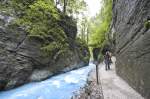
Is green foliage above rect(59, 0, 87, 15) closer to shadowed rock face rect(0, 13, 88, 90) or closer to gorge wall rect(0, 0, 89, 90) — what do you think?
gorge wall rect(0, 0, 89, 90)

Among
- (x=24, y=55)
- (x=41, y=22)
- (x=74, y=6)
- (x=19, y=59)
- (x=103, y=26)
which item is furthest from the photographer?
(x=103, y=26)

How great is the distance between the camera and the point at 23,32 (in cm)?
1445

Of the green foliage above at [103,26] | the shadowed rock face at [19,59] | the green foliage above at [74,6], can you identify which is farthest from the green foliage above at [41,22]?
the green foliage above at [103,26]

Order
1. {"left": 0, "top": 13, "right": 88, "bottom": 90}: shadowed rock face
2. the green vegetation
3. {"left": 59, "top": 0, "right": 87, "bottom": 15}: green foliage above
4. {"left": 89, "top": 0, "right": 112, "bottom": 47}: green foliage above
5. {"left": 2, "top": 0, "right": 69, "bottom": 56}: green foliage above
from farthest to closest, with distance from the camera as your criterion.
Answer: {"left": 59, "top": 0, "right": 87, "bottom": 15}: green foliage above < {"left": 89, "top": 0, "right": 112, "bottom": 47}: green foliage above < {"left": 2, "top": 0, "right": 69, "bottom": 56}: green foliage above < the green vegetation < {"left": 0, "top": 13, "right": 88, "bottom": 90}: shadowed rock face

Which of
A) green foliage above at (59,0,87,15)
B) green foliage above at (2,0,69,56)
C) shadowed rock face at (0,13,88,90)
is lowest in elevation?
shadowed rock face at (0,13,88,90)

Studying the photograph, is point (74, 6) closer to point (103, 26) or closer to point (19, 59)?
A: point (103, 26)

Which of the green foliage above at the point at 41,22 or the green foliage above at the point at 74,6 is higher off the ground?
the green foliage above at the point at 74,6

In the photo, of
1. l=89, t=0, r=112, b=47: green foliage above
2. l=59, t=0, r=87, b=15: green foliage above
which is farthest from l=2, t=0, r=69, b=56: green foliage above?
l=89, t=0, r=112, b=47: green foliage above

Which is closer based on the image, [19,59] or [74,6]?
[19,59]

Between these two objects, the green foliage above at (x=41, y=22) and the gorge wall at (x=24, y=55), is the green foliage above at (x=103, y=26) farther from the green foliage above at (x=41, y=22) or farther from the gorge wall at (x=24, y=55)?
the gorge wall at (x=24, y=55)

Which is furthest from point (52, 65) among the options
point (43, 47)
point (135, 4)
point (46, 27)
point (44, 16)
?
point (135, 4)

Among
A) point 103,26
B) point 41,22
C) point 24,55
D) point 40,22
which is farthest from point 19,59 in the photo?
point 103,26

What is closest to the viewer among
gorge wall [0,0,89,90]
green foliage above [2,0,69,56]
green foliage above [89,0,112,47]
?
gorge wall [0,0,89,90]

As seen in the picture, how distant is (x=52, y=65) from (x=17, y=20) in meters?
5.76
